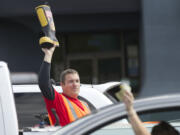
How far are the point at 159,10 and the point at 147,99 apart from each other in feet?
37.2

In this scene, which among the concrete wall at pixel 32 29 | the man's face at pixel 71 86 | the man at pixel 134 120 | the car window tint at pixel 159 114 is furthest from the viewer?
the concrete wall at pixel 32 29

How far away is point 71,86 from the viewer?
4.32 m

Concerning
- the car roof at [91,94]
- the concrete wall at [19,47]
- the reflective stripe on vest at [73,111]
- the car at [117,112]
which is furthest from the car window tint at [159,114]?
the concrete wall at [19,47]

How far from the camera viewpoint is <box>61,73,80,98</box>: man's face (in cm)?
432

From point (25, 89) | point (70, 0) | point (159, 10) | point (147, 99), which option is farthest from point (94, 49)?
point (147, 99)

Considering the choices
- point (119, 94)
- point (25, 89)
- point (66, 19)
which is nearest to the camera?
point (119, 94)

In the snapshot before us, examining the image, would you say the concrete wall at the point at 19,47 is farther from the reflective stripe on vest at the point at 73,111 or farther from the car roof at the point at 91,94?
the reflective stripe on vest at the point at 73,111

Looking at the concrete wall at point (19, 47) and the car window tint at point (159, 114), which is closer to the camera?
the car window tint at point (159, 114)

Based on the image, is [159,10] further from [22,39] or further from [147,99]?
[147,99]

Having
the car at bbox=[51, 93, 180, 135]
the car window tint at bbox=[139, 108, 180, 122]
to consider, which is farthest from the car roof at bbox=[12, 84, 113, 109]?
the car at bbox=[51, 93, 180, 135]

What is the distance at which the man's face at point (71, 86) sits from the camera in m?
4.32

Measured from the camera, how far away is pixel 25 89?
5738mm

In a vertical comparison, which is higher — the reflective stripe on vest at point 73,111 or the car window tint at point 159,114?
the reflective stripe on vest at point 73,111

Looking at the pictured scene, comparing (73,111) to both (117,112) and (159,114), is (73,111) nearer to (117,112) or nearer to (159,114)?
(159,114)
